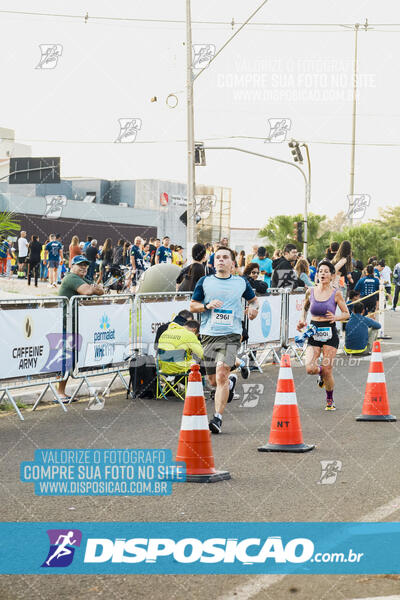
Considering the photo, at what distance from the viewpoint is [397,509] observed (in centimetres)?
647

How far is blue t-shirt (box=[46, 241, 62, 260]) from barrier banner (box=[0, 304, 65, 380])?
20.1 meters

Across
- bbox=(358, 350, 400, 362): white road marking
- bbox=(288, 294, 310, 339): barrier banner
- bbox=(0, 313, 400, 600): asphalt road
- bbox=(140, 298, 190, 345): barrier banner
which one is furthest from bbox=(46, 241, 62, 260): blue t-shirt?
bbox=(0, 313, 400, 600): asphalt road

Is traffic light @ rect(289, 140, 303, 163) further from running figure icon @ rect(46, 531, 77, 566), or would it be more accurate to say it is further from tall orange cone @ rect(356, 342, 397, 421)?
running figure icon @ rect(46, 531, 77, 566)

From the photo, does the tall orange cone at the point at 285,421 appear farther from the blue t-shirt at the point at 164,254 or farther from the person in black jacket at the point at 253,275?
the blue t-shirt at the point at 164,254

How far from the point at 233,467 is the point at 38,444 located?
85.6 inches

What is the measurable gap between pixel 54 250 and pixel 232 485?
83.0ft

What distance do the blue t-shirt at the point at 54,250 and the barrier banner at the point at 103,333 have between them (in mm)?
18776

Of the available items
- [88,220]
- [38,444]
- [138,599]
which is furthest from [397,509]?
[88,220]

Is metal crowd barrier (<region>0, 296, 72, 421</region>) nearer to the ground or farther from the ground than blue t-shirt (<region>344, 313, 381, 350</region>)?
farther from the ground

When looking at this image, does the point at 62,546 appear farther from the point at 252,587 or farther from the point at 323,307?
the point at 323,307

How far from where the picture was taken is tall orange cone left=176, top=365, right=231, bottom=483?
7504 mm

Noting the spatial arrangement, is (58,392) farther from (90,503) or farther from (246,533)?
(246,533)

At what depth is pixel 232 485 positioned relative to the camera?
7.34 m

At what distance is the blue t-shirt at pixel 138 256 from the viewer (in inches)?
1103
